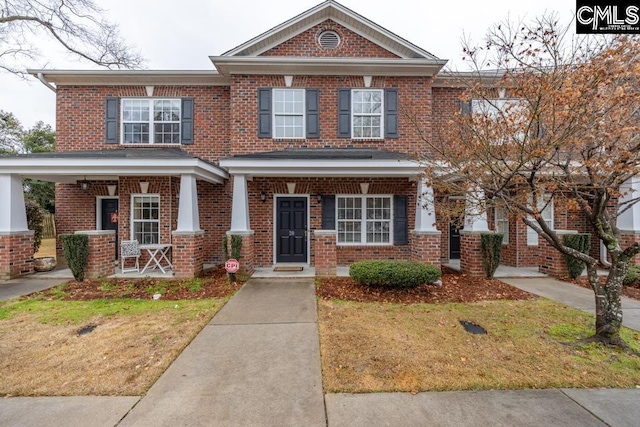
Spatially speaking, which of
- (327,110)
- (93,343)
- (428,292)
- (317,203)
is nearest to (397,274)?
(428,292)

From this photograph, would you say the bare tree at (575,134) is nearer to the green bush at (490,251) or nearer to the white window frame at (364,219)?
the green bush at (490,251)

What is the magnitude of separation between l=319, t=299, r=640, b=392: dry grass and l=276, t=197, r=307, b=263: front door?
428cm

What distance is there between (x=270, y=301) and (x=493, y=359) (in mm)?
3820

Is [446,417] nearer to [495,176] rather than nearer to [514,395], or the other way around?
[514,395]

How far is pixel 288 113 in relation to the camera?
9.62 m

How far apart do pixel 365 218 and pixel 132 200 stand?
7.39 m

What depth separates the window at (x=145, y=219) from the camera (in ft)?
31.4

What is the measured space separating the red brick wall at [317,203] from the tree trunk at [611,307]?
5.51 metres

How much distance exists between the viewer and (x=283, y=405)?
2.78 m

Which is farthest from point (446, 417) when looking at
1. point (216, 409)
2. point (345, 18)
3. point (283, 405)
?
point (345, 18)

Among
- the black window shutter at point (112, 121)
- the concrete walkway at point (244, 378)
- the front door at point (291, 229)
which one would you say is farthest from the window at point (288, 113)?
the concrete walkway at point (244, 378)

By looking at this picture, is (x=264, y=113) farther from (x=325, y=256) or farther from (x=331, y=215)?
(x=325, y=256)

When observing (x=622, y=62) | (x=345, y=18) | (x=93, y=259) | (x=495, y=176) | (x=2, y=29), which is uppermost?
(x=2, y=29)

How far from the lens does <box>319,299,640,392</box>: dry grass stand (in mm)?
3139
